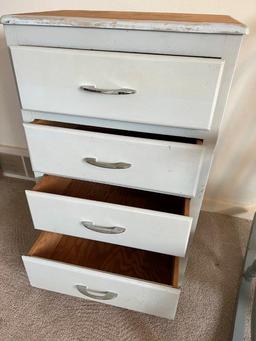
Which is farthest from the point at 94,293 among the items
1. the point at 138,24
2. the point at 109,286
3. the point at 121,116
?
the point at 138,24

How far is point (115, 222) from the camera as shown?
0.72 m

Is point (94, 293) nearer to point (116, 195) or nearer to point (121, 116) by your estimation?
point (116, 195)

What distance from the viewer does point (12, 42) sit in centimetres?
59

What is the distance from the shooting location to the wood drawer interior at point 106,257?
2.87 ft

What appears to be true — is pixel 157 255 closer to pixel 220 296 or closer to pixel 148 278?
pixel 148 278

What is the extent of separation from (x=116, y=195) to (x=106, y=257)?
21 cm

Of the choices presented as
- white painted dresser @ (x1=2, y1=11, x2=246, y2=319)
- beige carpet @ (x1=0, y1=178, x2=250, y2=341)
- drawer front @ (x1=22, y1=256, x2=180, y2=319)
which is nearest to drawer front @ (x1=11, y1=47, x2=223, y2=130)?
white painted dresser @ (x1=2, y1=11, x2=246, y2=319)

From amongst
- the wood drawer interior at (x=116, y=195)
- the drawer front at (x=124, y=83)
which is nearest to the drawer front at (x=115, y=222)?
the wood drawer interior at (x=116, y=195)

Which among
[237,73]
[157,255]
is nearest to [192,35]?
[237,73]

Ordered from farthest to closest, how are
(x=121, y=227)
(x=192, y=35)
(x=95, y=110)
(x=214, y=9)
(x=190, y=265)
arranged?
(x=190, y=265)
(x=214, y=9)
(x=121, y=227)
(x=95, y=110)
(x=192, y=35)

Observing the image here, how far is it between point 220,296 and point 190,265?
15 centimetres

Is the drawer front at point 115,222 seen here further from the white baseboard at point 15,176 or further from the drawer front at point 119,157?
the white baseboard at point 15,176

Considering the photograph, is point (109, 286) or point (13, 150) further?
point (13, 150)

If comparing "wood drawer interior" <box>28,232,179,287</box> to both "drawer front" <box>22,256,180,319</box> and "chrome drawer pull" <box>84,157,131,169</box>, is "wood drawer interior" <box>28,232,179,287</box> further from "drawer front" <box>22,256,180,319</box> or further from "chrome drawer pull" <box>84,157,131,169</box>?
"chrome drawer pull" <box>84,157,131,169</box>
